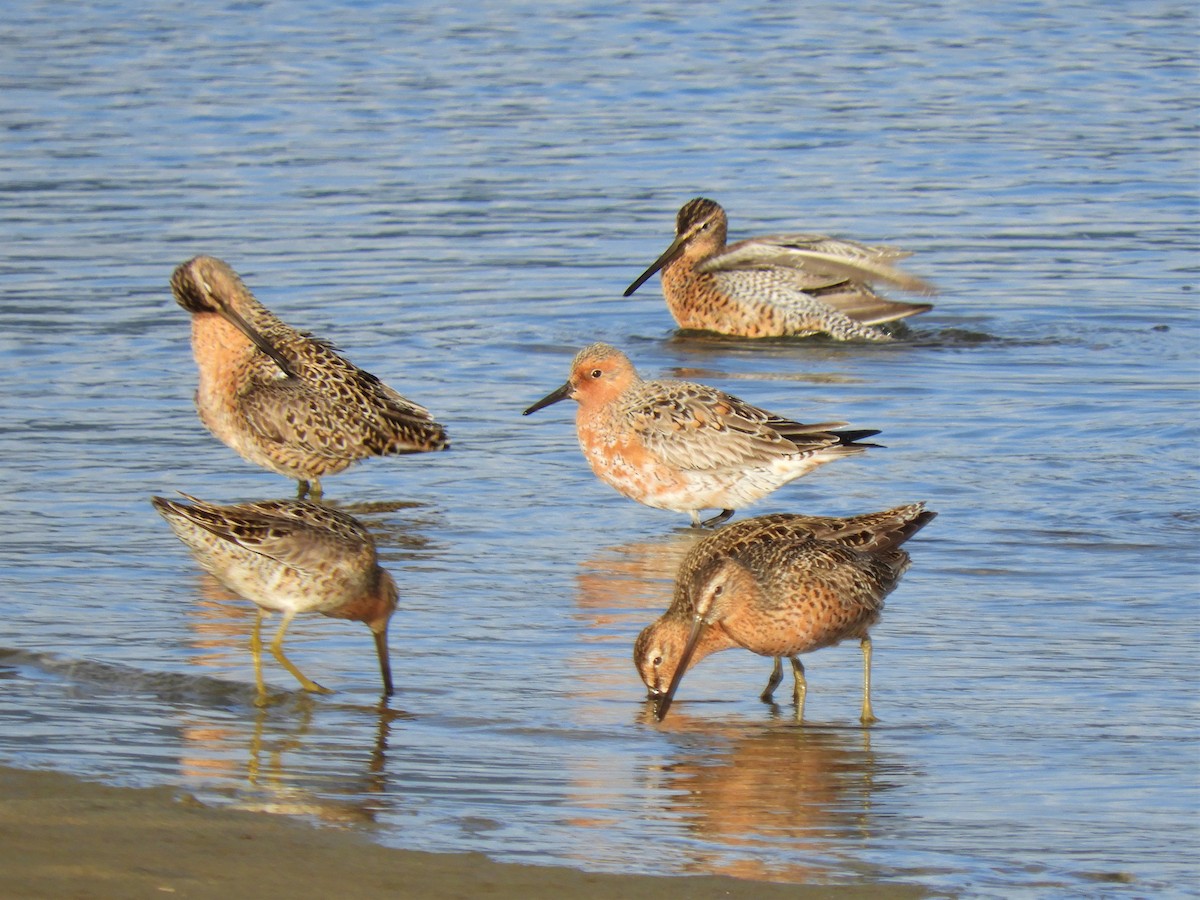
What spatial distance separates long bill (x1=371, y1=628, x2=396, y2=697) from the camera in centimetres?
650

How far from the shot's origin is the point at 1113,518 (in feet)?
28.1

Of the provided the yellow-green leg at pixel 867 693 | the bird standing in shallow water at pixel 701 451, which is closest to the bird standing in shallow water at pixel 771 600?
the yellow-green leg at pixel 867 693

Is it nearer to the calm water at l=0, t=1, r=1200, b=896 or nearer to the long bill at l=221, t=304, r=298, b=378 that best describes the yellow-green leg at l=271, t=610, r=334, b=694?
the calm water at l=0, t=1, r=1200, b=896

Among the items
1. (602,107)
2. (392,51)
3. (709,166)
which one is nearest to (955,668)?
(709,166)

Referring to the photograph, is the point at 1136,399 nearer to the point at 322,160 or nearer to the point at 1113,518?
the point at 1113,518

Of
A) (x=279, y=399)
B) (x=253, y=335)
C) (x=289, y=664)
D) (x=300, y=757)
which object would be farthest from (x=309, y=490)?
(x=300, y=757)

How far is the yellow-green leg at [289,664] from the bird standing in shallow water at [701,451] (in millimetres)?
2564

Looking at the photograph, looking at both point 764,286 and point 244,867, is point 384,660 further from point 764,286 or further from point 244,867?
point 764,286

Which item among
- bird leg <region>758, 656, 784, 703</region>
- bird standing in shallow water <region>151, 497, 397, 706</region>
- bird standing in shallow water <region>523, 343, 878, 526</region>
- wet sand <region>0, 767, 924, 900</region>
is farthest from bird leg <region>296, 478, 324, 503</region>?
wet sand <region>0, 767, 924, 900</region>

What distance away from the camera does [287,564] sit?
648 cm

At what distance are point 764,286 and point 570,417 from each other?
2683 mm

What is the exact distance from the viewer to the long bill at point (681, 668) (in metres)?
6.26

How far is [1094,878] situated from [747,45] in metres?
17.7

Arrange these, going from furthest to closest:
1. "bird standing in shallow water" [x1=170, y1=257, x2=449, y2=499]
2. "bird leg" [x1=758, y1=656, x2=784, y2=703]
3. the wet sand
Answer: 1. "bird standing in shallow water" [x1=170, y1=257, x2=449, y2=499]
2. "bird leg" [x1=758, y1=656, x2=784, y2=703]
3. the wet sand
